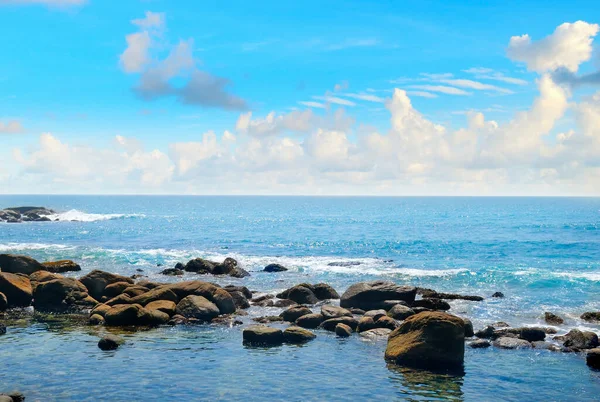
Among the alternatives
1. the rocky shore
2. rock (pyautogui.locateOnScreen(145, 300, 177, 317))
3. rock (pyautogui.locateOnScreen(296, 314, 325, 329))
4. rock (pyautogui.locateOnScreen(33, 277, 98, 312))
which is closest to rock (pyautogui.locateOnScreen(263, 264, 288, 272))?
the rocky shore

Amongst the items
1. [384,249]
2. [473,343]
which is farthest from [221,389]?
[384,249]

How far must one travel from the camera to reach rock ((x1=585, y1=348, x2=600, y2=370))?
2208 centimetres

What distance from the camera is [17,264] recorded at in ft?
136

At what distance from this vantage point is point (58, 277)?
35.8 meters

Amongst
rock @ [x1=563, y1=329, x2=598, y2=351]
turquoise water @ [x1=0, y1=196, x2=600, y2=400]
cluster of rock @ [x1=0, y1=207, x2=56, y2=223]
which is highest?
cluster of rock @ [x1=0, y1=207, x2=56, y2=223]

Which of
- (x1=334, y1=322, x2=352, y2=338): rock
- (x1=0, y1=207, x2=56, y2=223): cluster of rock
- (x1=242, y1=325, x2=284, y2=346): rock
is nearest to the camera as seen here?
(x1=242, y1=325, x2=284, y2=346): rock

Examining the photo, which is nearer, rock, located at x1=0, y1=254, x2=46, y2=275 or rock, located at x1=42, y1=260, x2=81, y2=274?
rock, located at x1=0, y1=254, x2=46, y2=275

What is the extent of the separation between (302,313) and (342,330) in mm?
3879

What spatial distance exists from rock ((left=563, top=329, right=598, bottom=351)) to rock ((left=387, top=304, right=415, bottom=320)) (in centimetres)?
836

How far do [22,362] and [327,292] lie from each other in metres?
20.5

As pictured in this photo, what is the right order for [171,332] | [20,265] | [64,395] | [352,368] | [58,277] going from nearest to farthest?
[64,395]
[352,368]
[171,332]
[58,277]
[20,265]

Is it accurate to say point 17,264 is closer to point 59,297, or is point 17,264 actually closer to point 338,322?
point 59,297

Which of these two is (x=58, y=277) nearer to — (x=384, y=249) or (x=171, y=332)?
(x=171, y=332)

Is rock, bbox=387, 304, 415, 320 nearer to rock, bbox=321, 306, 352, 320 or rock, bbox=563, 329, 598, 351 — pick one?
rock, bbox=321, 306, 352, 320
